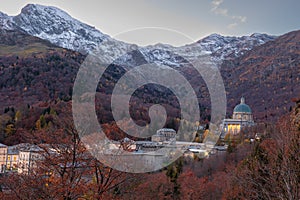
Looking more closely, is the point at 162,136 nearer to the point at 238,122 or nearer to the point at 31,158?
the point at 238,122

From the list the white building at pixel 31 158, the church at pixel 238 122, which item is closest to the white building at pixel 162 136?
the church at pixel 238 122

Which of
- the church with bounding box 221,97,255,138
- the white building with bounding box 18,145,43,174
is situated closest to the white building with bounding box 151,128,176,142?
the church with bounding box 221,97,255,138

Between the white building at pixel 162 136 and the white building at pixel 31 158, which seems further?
the white building at pixel 162 136

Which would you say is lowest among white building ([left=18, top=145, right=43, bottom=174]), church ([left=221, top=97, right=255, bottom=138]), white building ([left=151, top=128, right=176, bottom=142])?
white building ([left=151, top=128, right=176, bottom=142])

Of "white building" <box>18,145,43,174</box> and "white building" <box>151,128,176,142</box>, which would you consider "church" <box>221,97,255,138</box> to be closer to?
"white building" <box>151,128,176,142</box>

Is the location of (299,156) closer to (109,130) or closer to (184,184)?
(109,130)

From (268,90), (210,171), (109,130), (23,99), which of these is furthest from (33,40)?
(109,130)

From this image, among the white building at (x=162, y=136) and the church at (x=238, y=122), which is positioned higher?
the church at (x=238, y=122)

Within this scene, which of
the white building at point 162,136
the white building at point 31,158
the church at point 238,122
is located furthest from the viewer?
the church at point 238,122

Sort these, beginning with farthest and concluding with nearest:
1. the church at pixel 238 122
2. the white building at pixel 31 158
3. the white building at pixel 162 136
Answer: the church at pixel 238 122 < the white building at pixel 162 136 < the white building at pixel 31 158

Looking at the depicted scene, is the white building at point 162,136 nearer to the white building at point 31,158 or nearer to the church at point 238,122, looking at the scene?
the church at point 238,122

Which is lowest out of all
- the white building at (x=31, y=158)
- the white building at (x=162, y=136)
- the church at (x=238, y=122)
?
the white building at (x=162, y=136)
